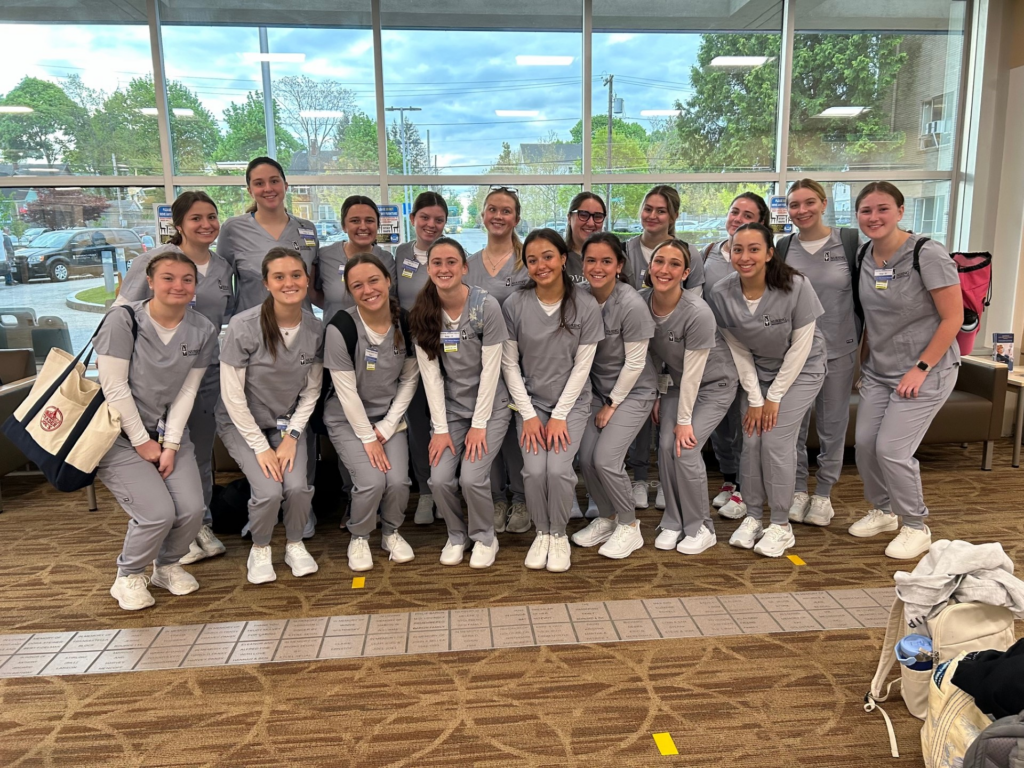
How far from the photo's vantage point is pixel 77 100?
519 cm

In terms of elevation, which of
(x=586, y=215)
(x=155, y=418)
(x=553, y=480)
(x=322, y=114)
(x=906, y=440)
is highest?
(x=322, y=114)

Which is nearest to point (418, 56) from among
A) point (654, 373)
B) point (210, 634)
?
point (654, 373)

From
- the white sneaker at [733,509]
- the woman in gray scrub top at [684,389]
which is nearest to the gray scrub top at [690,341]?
the woman in gray scrub top at [684,389]

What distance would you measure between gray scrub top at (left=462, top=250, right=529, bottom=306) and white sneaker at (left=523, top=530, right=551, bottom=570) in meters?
1.13

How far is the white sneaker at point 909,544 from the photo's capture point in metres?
3.06

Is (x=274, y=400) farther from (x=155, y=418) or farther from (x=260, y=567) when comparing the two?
(x=260, y=567)

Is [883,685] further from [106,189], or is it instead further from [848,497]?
[106,189]

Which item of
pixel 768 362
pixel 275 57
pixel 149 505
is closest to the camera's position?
pixel 149 505

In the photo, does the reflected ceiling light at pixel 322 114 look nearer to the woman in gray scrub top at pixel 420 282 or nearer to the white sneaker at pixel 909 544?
the woman in gray scrub top at pixel 420 282

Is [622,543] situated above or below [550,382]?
below

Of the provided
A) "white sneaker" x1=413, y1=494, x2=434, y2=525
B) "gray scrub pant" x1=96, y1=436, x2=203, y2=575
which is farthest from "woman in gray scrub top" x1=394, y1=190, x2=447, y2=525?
"gray scrub pant" x1=96, y1=436, x2=203, y2=575

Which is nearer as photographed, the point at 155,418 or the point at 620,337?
the point at 155,418

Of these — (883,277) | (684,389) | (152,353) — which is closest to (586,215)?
A: (684,389)

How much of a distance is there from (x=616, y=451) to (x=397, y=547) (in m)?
1.09
